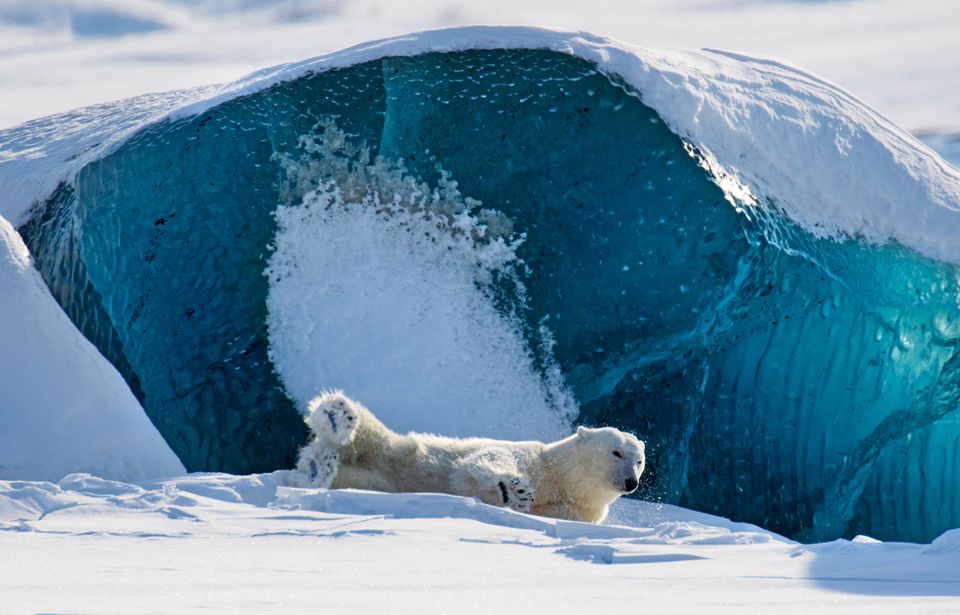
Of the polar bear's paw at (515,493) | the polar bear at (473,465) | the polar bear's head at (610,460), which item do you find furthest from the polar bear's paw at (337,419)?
the polar bear's head at (610,460)

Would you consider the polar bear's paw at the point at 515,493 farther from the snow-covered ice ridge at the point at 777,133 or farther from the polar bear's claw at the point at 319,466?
the snow-covered ice ridge at the point at 777,133

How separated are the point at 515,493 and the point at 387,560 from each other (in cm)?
190

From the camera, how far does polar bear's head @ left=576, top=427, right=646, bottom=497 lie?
5719 mm

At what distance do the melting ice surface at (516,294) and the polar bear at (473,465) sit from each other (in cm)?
106

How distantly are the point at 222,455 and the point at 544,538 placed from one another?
11.8 feet

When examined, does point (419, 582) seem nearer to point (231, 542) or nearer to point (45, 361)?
point (231, 542)

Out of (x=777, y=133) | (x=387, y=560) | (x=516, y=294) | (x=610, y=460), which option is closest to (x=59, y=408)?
(x=516, y=294)

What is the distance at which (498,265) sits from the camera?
6992 millimetres

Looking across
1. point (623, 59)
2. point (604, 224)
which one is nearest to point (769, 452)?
point (604, 224)

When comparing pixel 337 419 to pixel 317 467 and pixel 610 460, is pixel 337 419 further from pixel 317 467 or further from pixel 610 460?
pixel 610 460

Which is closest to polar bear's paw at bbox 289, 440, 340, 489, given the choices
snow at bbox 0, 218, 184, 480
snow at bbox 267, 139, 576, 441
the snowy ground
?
the snowy ground

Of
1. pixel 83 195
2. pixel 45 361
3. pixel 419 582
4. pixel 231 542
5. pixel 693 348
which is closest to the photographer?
pixel 419 582

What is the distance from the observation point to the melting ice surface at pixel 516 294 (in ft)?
22.8

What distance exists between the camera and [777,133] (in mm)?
7281
